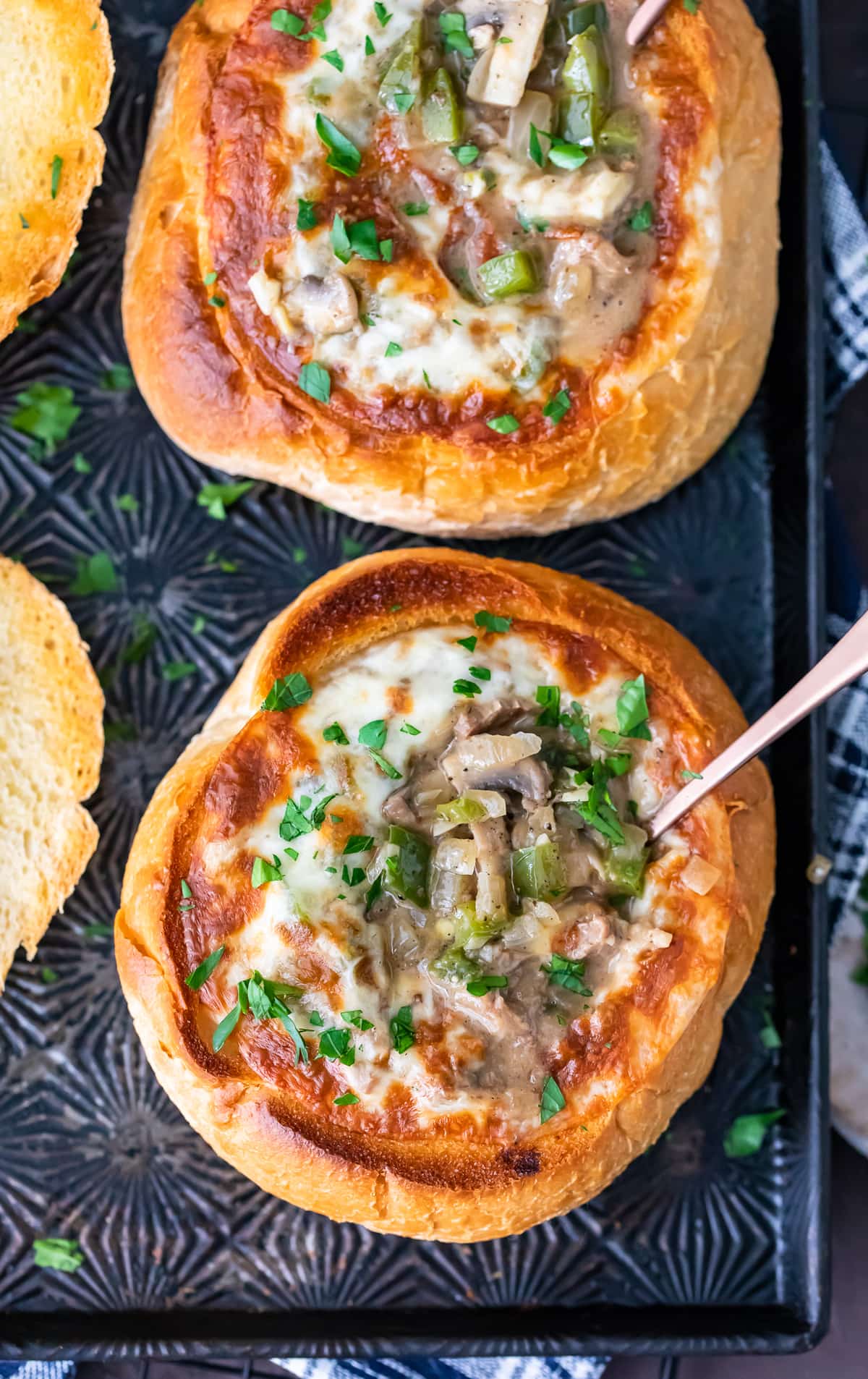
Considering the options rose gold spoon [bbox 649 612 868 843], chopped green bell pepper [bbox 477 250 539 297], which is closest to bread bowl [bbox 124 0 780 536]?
chopped green bell pepper [bbox 477 250 539 297]

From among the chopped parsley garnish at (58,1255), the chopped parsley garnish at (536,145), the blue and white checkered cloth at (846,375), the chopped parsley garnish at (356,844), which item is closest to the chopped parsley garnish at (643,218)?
the chopped parsley garnish at (536,145)

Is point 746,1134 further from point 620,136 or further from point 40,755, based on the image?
point 620,136

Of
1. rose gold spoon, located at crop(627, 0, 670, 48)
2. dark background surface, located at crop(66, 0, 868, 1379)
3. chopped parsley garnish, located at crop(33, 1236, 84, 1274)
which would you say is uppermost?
rose gold spoon, located at crop(627, 0, 670, 48)

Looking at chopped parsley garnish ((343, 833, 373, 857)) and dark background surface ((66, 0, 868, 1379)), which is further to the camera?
dark background surface ((66, 0, 868, 1379))

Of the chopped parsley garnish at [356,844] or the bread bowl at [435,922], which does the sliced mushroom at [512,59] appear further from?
the chopped parsley garnish at [356,844]

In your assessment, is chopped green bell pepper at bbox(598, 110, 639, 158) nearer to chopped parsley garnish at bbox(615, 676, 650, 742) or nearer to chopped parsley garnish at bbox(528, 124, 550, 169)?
chopped parsley garnish at bbox(528, 124, 550, 169)

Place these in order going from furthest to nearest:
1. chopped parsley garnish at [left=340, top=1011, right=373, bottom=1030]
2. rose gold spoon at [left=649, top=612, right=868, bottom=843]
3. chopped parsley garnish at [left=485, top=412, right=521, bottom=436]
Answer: chopped parsley garnish at [left=485, top=412, right=521, bottom=436], chopped parsley garnish at [left=340, top=1011, right=373, bottom=1030], rose gold spoon at [left=649, top=612, right=868, bottom=843]

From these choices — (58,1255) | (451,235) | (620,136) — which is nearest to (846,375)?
(620,136)
